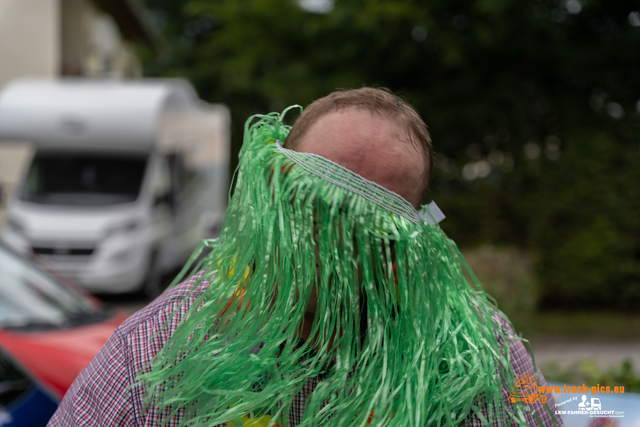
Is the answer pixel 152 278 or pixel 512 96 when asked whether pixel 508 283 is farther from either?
pixel 152 278

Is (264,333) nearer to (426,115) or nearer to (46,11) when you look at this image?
(426,115)

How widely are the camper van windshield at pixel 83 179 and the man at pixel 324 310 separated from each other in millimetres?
7948

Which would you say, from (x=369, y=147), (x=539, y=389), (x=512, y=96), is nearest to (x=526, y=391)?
(x=539, y=389)

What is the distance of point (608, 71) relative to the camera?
8.86 metres

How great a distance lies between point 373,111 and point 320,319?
0.37 metres

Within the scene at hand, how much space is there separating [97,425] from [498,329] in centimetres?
78

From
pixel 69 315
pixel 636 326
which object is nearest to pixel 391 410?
pixel 69 315

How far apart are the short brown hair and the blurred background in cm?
565

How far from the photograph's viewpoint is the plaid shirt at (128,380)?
42.7 inches

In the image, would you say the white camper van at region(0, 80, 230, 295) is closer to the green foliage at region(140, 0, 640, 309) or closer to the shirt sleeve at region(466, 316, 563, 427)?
the green foliage at region(140, 0, 640, 309)

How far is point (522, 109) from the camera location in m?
9.26

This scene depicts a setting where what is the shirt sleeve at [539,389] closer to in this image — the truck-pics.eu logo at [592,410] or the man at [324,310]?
the man at [324,310]

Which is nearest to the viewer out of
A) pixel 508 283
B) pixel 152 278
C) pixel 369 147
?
pixel 369 147

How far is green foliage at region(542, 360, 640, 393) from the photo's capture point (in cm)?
312
